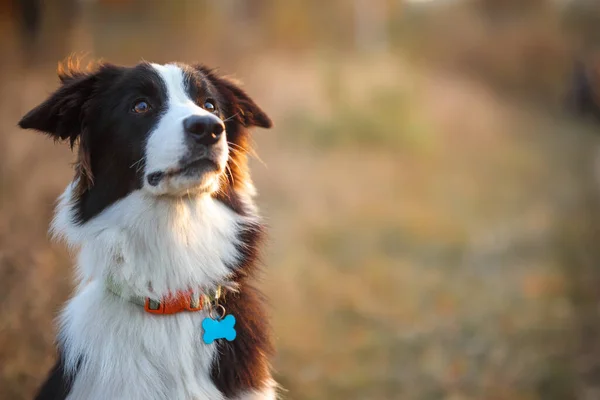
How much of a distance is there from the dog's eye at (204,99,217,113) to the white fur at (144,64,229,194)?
0.56ft

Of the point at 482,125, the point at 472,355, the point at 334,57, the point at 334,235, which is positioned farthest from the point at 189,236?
the point at 482,125

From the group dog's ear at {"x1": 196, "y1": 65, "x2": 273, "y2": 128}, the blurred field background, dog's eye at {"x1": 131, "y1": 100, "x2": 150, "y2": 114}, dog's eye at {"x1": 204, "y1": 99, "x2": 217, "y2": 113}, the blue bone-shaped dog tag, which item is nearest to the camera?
the blue bone-shaped dog tag

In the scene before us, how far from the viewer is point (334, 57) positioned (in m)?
9.47

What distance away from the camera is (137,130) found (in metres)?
2.49

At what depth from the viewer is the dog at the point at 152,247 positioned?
2330mm

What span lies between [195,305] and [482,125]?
854 centimetres

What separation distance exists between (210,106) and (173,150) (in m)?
0.45

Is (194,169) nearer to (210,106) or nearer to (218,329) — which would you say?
(210,106)

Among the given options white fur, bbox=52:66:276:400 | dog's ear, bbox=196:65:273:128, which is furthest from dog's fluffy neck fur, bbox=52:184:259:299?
dog's ear, bbox=196:65:273:128

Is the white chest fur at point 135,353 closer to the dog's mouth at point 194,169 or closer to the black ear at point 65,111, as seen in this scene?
the dog's mouth at point 194,169

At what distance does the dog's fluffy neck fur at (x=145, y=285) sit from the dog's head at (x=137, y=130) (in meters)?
0.10

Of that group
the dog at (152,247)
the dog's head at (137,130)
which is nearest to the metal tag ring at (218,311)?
the dog at (152,247)

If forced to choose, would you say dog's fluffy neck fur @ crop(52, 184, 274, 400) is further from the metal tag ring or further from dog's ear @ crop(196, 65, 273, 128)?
dog's ear @ crop(196, 65, 273, 128)

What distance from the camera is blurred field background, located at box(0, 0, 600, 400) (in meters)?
5.40
